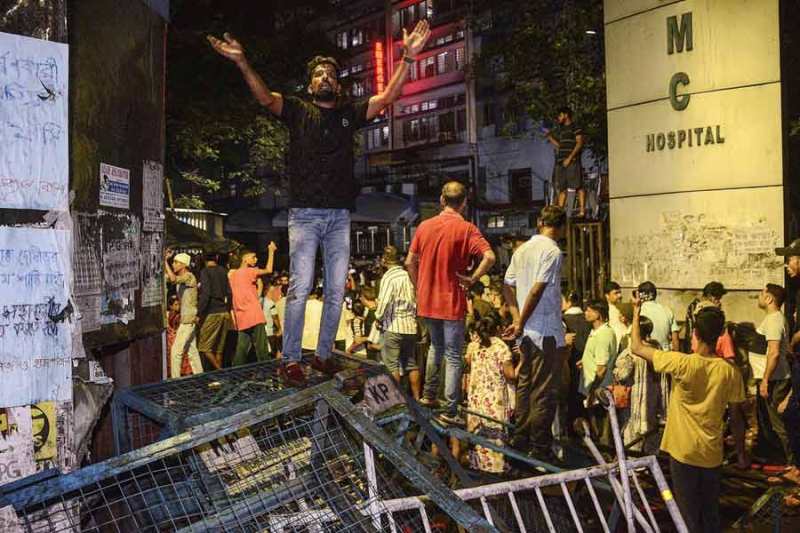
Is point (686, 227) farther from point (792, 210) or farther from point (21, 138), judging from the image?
point (21, 138)

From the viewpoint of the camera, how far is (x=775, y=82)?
35.0 feet

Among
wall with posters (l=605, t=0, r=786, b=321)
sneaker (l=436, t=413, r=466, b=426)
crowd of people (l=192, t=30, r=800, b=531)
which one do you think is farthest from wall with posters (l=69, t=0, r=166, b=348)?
wall with posters (l=605, t=0, r=786, b=321)

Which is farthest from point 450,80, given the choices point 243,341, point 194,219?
point 243,341

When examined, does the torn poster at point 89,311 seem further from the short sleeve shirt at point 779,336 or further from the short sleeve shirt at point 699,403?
the short sleeve shirt at point 779,336

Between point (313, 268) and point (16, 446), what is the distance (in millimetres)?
2499

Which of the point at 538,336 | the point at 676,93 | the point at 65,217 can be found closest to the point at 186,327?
the point at 538,336

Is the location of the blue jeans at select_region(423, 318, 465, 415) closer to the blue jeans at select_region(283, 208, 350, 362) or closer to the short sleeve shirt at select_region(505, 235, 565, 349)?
the short sleeve shirt at select_region(505, 235, 565, 349)

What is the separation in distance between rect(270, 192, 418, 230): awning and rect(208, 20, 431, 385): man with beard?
84.0ft

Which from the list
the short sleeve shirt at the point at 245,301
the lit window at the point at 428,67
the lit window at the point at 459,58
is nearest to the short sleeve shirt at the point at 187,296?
the short sleeve shirt at the point at 245,301

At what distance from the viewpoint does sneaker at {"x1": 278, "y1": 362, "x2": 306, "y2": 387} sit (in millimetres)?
4602

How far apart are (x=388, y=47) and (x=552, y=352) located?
44.4 m

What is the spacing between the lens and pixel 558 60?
18.0 metres

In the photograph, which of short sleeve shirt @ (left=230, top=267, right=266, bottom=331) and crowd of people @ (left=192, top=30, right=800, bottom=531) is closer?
crowd of people @ (left=192, top=30, right=800, bottom=531)

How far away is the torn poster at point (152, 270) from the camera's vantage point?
4.71 meters
